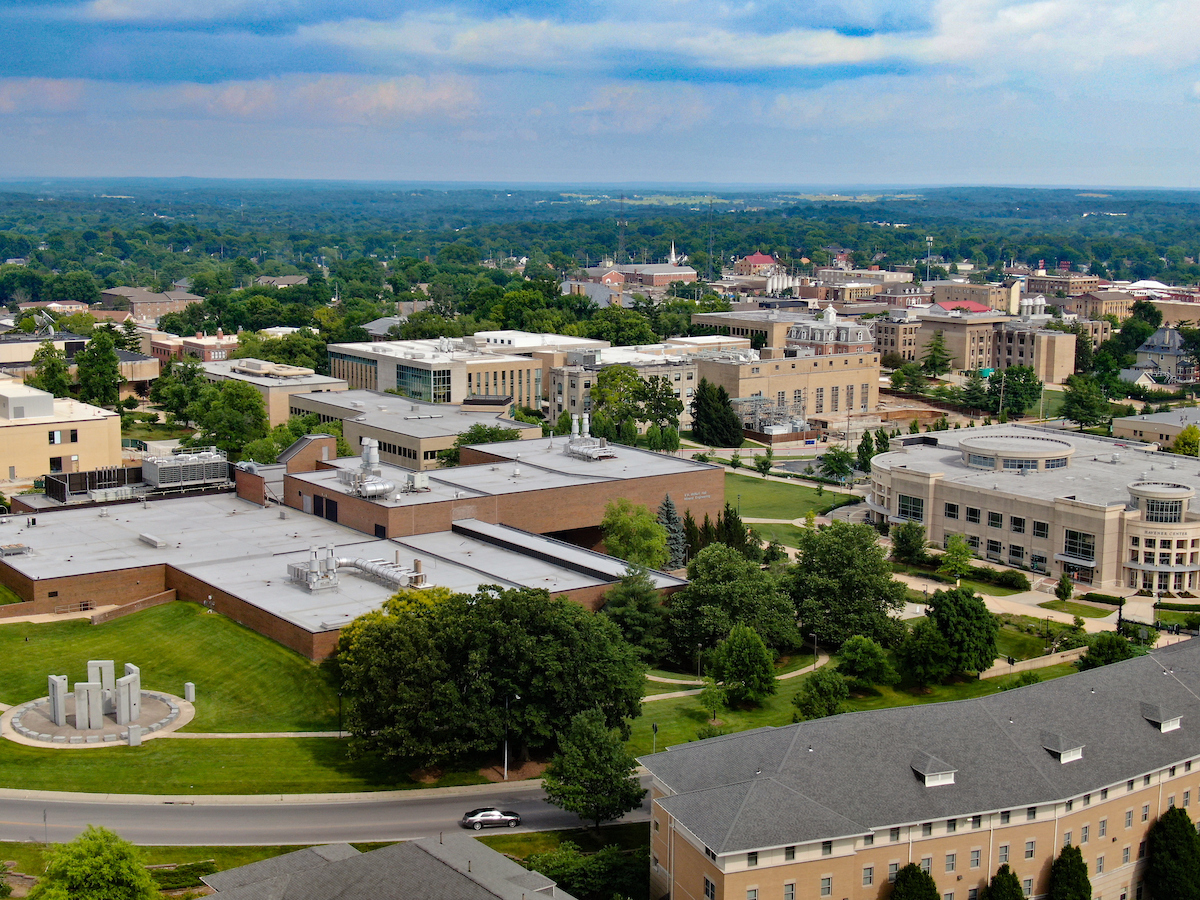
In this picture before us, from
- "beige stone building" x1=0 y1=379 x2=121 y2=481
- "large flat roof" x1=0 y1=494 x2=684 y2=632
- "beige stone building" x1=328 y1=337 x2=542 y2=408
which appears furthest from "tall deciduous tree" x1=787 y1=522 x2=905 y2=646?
"beige stone building" x1=328 y1=337 x2=542 y2=408

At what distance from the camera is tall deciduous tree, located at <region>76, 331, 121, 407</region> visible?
393 ft

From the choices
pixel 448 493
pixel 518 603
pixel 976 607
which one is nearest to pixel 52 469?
pixel 448 493

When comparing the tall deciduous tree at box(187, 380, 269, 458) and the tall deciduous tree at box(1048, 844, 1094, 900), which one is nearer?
the tall deciduous tree at box(1048, 844, 1094, 900)

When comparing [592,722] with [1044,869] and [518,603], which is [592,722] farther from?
[1044,869]

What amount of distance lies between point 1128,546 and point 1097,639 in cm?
1930

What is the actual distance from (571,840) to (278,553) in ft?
96.1

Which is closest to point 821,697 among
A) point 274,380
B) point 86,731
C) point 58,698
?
point 86,731

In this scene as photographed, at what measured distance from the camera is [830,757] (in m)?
39.9

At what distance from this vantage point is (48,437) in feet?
295

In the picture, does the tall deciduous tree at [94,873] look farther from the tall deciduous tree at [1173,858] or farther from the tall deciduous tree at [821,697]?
the tall deciduous tree at [1173,858]

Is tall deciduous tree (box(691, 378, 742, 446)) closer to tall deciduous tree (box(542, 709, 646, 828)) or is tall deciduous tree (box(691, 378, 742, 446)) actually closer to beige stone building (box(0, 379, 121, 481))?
beige stone building (box(0, 379, 121, 481))

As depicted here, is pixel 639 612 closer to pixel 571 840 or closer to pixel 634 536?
pixel 634 536

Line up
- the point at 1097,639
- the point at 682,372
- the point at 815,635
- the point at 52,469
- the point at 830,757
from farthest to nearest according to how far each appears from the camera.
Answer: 1. the point at 682,372
2. the point at 52,469
3. the point at 815,635
4. the point at 1097,639
5. the point at 830,757

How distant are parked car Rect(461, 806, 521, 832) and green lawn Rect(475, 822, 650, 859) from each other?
2.00ft
